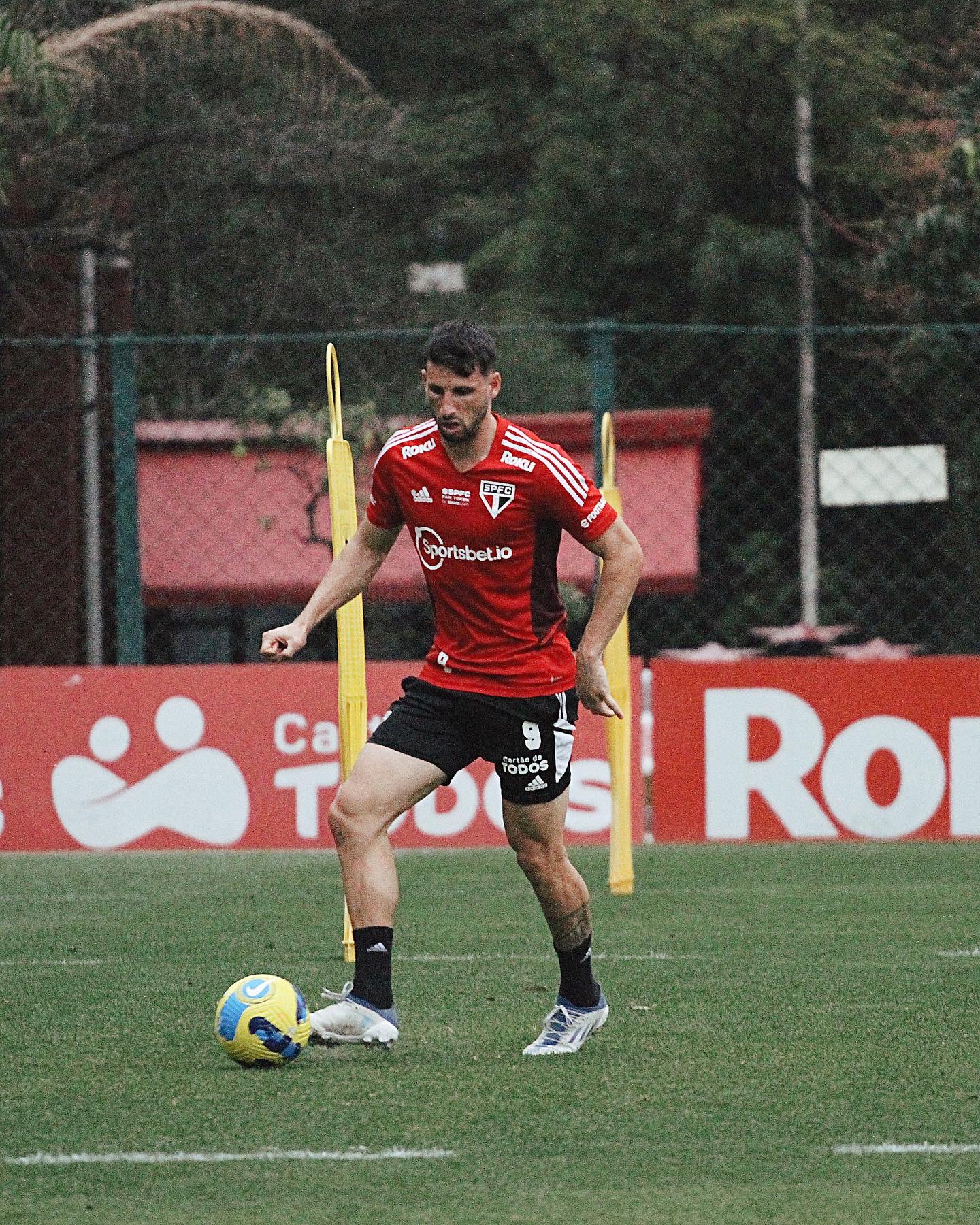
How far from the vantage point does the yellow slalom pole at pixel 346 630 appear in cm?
797

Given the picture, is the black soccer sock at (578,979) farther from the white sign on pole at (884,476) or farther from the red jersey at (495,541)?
the white sign on pole at (884,476)

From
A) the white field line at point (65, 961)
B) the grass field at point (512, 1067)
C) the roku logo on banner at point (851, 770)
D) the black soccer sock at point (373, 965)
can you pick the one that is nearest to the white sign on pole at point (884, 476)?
the roku logo on banner at point (851, 770)

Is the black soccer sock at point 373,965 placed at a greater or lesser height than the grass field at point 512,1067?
greater

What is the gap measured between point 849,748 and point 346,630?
5.26 m

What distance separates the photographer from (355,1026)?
6039 millimetres

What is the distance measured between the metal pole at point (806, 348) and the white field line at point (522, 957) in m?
5.45

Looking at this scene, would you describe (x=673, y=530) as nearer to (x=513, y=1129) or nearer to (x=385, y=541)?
(x=385, y=541)

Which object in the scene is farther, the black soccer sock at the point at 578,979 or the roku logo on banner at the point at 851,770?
the roku logo on banner at the point at 851,770

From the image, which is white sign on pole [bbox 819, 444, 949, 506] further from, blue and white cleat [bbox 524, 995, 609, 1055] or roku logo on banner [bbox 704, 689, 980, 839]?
blue and white cleat [bbox 524, 995, 609, 1055]

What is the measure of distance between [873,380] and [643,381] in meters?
4.26

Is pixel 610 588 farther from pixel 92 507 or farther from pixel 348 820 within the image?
pixel 92 507

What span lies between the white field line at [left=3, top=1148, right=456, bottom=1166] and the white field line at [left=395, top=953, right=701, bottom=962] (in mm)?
3373

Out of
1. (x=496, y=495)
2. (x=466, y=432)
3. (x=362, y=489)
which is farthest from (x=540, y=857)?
(x=362, y=489)

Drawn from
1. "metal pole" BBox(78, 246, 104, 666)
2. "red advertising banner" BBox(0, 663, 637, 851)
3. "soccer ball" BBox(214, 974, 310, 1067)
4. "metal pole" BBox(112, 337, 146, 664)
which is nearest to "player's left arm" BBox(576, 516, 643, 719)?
"soccer ball" BBox(214, 974, 310, 1067)
